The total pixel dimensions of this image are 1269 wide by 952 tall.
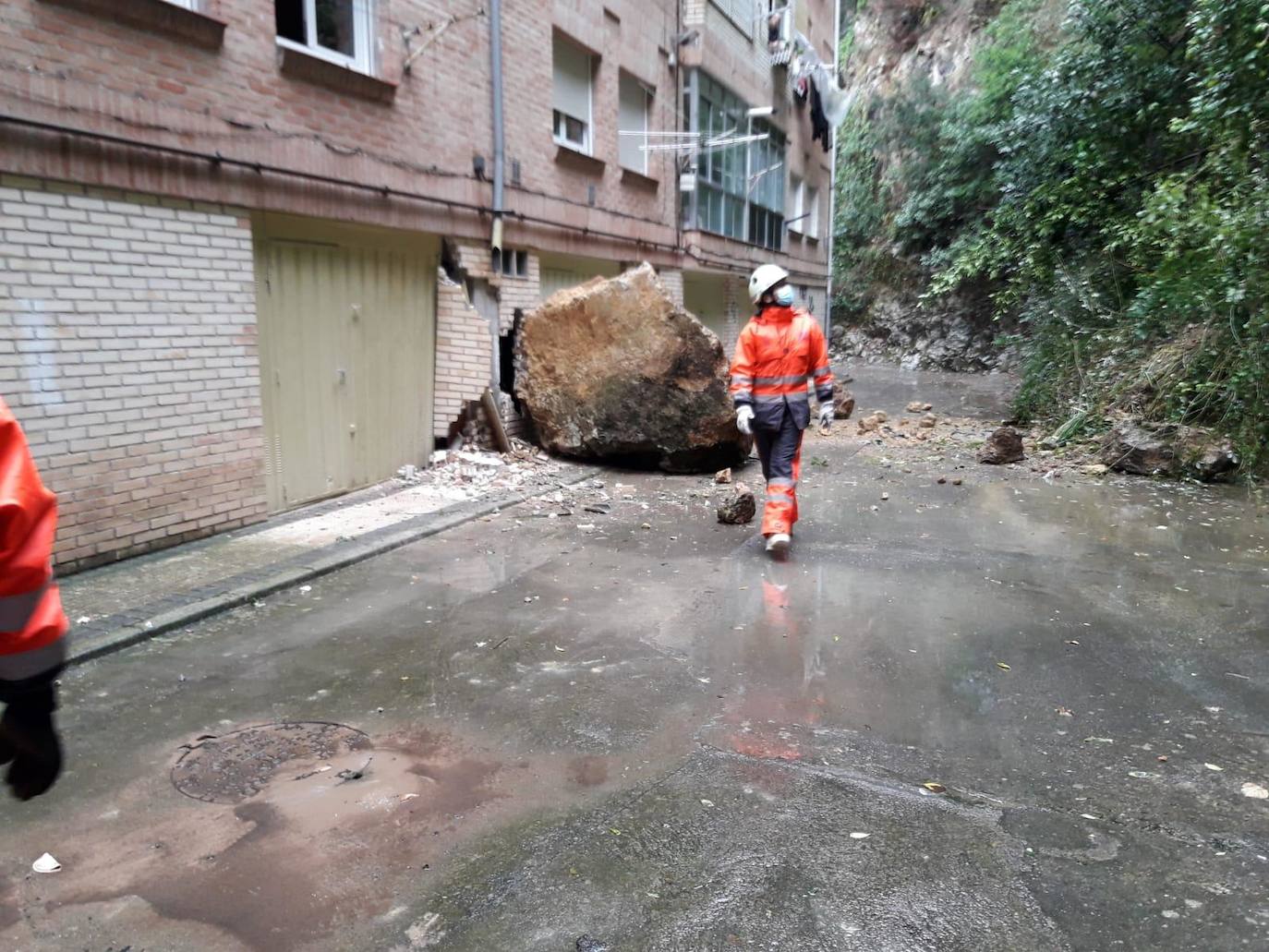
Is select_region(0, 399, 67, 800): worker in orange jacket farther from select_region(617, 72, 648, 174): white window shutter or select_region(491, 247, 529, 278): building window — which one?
select_region(617, 72, 648, 174): white window shutter

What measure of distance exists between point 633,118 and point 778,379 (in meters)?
7.60

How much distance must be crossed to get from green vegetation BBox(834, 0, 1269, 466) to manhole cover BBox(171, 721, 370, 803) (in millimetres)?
9177

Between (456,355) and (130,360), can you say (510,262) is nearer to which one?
(456,355)

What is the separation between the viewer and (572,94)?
426 inches

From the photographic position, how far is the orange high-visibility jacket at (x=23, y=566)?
1.56 metres

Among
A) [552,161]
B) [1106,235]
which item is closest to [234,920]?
[552,161]

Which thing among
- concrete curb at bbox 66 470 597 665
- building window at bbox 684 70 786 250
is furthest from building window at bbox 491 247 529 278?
building window at bbox 684 70 786 250

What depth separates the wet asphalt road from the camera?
241 centimetres

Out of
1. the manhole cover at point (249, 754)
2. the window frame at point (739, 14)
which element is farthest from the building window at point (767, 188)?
the manhole cover at point (249, 754)

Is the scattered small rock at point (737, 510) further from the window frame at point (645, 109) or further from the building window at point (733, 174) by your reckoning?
the building window at point (733, 174)

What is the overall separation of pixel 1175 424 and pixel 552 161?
751 centimetres

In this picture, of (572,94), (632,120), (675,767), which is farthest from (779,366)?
(632,120)

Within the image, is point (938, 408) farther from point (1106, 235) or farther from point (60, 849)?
point (60, 849)

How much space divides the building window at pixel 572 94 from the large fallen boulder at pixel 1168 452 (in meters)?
7.22
